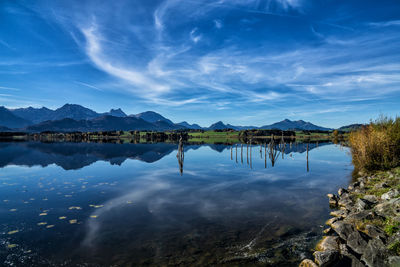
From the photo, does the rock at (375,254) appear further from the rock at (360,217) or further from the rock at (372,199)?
the rock at (372,199)

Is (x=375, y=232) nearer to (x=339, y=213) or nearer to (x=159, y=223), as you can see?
(x=339, y=213)

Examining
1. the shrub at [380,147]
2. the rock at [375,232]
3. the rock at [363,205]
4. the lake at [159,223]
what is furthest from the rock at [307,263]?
the shrub at [380,147]

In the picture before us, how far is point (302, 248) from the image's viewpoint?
11359 mm

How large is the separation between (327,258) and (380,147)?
23170mm

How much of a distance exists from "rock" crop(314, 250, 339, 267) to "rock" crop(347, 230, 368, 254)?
893 mm

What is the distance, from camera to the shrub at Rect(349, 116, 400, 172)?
1001 inches

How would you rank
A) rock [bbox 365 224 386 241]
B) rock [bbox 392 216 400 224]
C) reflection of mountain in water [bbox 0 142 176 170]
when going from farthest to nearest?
reflection of mountain in water [bbox 0 142 176 170]
rock [bbox 392 216 400 224]
rock [bbox 365 224 386 241]

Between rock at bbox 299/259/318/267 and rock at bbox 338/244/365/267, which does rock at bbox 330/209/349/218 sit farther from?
rock at bbox 299/259/318/267

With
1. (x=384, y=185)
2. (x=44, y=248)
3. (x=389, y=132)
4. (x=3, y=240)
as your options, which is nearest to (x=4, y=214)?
(x=3, y=240)

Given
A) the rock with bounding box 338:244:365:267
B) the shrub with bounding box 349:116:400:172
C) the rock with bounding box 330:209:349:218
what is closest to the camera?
the rock with bounding box 338:244:365:267

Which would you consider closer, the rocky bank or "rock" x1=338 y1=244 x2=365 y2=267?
the rocky bank

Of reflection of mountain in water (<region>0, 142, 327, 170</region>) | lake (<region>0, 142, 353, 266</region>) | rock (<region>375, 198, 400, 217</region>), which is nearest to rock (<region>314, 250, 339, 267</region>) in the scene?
lake (<region>0, 142, 353, 266</region>)

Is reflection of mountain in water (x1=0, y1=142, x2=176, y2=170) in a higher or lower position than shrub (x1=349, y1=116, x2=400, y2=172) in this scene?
lower

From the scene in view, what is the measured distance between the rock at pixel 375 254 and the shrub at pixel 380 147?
20795 mm
